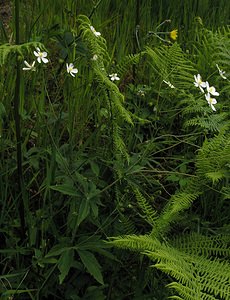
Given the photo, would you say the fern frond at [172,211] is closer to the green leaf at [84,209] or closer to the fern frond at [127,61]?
the green leaf at [84,209]

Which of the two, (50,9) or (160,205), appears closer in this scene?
(160,205)

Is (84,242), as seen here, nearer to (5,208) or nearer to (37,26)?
(5,208)

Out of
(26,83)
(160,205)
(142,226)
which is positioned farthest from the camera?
(26,83)

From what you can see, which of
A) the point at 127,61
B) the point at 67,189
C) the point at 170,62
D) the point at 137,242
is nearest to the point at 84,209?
the point at 67,189

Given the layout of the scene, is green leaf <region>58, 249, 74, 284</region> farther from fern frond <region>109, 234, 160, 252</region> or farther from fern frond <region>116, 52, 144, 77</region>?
fern frond <region>116, 52, 144, 77</region>

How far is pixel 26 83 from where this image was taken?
2.08m

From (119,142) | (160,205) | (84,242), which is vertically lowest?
(160,205)

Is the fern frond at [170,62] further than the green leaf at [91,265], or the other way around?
the fern frond at [170,62]

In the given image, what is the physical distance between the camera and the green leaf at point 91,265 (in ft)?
4.51

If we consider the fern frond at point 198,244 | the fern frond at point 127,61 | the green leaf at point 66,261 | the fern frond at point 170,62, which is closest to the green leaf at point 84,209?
the green leaf at point 66,261

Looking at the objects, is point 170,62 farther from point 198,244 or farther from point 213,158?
point 198,244

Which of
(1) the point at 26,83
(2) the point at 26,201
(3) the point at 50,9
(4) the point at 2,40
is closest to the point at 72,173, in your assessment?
(2) the point at 26,201

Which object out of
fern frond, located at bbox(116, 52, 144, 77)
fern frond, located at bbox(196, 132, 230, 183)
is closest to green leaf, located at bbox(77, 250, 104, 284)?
fern frond, located at bbox(196, 132, 230, 183)

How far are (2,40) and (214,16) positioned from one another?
118 centimetres
